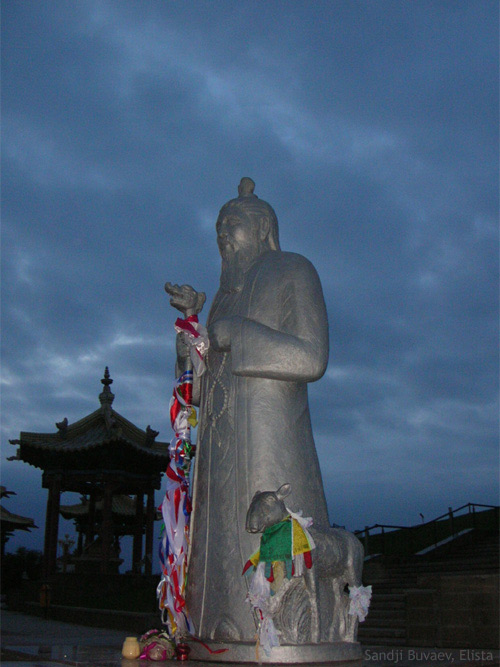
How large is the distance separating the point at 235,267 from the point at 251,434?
1124 millimetres

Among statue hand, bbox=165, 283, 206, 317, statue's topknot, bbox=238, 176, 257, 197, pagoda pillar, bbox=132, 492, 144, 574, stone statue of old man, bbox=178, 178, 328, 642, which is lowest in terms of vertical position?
pagoda pillar, bbox=132, 492, 144, 574

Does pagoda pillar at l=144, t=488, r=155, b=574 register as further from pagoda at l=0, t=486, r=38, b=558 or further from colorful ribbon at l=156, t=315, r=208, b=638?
colorful ribbon at l=156, t=315, r=208, b=638

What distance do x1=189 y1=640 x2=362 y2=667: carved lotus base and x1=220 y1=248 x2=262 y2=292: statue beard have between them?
6.59 ft

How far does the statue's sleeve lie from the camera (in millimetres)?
3668

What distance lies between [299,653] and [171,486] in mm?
1230

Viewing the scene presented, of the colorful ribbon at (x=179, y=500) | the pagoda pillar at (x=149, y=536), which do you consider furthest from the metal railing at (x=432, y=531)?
the colorful ribbon at (x=179, y=500)

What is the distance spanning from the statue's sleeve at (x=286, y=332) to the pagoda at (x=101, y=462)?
17858 millimetres

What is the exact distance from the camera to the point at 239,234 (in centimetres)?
422

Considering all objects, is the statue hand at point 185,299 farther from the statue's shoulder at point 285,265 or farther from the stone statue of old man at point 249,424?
the statue's shoulder at point 285,265

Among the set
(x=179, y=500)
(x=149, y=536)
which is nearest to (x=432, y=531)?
(x=149, y=536)

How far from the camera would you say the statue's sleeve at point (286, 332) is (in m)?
3.67

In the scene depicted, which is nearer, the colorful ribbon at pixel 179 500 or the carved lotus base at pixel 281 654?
the carved lotus base at pixel 281 654

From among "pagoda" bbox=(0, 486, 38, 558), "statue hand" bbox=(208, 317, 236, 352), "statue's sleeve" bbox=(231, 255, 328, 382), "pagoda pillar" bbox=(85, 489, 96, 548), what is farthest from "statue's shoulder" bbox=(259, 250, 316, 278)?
"pagoda" bbox=(0, 486, 38, 558)

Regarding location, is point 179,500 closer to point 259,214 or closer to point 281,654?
point 281,654
